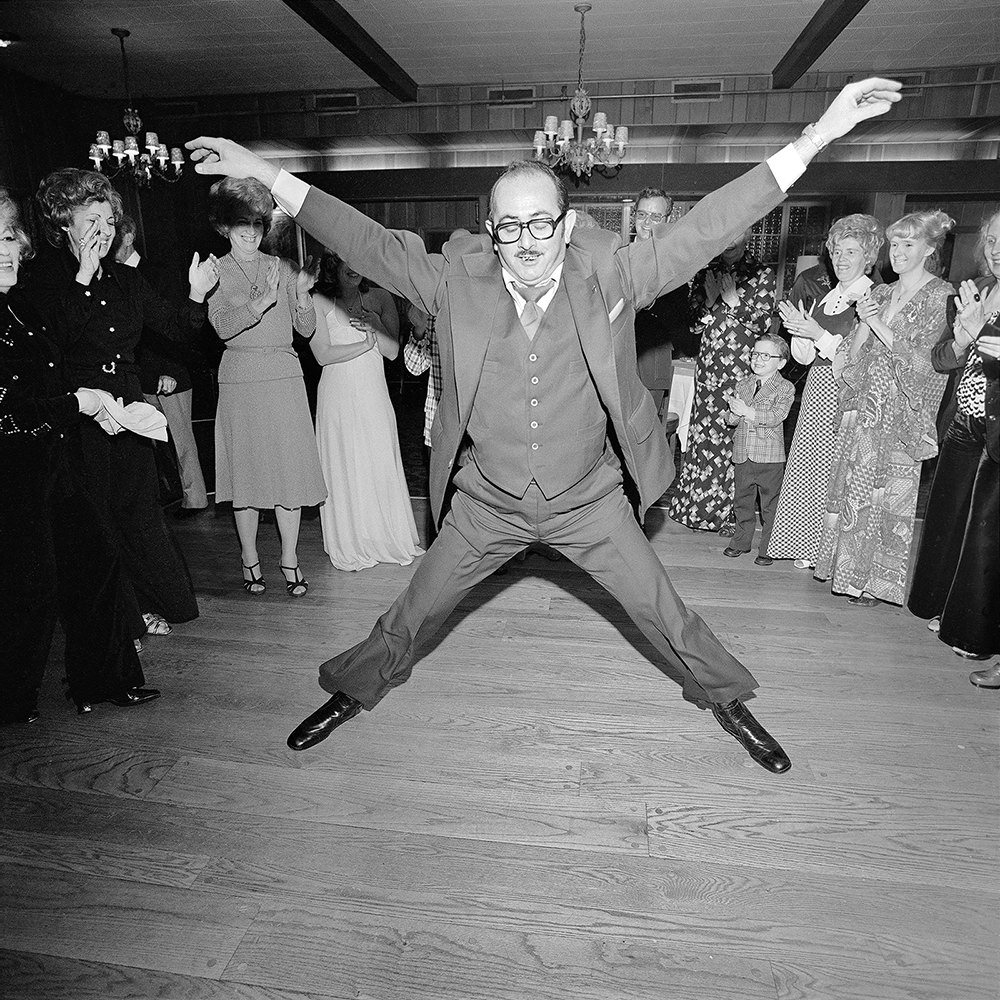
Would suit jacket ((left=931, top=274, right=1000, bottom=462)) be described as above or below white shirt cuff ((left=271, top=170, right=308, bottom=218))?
below

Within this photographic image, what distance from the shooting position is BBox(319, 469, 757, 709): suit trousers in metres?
2.17

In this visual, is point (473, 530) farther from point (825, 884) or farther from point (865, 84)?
point (865, 84)

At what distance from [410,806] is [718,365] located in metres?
2.87

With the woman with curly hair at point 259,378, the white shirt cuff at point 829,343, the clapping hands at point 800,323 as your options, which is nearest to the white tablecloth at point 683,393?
the clapping hands at point 800,323

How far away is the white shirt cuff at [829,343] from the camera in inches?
136

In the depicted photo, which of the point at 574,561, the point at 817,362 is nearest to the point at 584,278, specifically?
the point at 574,561

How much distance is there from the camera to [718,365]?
4.04m

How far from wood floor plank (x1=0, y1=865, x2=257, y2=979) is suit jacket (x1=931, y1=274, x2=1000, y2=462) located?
2.68m

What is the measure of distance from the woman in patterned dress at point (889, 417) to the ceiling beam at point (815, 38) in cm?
348

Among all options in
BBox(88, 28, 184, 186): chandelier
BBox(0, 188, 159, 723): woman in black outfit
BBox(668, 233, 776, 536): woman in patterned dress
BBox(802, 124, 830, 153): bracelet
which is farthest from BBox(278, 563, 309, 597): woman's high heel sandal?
BBox(88, 28, 184, 186): chandelier

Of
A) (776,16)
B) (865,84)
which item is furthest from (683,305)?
(776,16)

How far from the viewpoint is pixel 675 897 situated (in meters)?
1.81

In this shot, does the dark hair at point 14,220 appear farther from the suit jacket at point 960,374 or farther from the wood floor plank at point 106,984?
the suit jacket at point 960,374

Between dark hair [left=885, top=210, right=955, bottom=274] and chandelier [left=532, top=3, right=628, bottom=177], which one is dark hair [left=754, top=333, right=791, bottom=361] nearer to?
dark hair [left=885, top=210, right=955, bottom=274]
